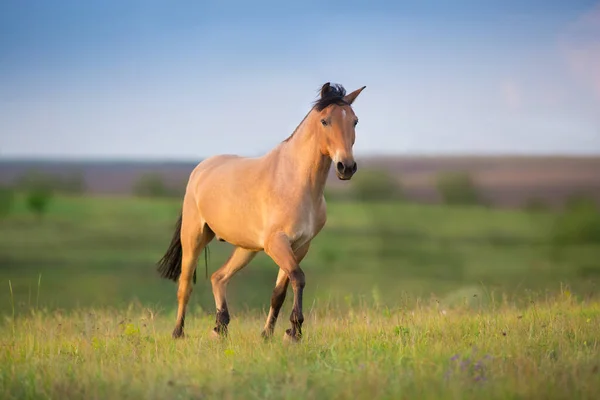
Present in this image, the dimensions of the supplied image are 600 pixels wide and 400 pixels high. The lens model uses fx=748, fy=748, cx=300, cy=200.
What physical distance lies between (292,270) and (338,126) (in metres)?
1.57

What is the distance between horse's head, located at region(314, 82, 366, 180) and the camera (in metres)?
7.53

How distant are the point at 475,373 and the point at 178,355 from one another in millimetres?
3133

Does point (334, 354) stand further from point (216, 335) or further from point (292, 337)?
point (216, 335)

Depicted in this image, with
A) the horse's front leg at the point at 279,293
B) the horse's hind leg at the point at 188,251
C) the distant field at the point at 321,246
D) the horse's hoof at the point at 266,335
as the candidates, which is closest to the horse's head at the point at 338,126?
the horse's front leg at the point at 279,293

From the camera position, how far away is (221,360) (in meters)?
7.08

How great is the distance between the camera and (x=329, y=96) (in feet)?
26.5

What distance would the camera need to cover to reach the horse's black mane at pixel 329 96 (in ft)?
Result: 26.2

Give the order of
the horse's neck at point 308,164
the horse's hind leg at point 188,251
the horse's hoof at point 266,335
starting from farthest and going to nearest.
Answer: the horse's hind leg at point 188,251, the horse's hoof at point 266,335, the horse's neck at point 308,164

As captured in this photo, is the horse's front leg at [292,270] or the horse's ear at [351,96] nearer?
the horse's front leg at [292,270]

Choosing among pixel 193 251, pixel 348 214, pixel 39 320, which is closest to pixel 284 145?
pixel 193 251

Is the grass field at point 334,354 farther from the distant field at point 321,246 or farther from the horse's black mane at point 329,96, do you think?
the distant field at point 321,246

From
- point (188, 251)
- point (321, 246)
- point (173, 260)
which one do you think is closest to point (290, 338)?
point (188, 251)

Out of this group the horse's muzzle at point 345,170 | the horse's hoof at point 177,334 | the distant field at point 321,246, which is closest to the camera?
the horse's muzzle at point 345,170

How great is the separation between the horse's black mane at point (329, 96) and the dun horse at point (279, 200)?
0.04 feet
